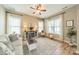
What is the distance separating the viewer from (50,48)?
2145 millimetres

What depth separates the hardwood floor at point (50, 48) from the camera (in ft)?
6.91

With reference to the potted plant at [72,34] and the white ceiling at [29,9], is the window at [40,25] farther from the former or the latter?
the potted plant at [72,34]

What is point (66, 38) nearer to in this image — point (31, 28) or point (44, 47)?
point (44, 47)

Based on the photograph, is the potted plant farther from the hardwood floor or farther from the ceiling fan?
the ceiling fan

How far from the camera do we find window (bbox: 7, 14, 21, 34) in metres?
2.12

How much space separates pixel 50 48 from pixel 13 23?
2.70 ft

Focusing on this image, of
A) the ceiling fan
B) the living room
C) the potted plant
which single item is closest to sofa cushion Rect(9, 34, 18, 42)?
the living room

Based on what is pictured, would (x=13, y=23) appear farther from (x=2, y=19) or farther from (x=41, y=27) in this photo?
(x=41, y=27)

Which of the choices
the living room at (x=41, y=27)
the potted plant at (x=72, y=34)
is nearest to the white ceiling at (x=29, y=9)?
the living room at (x=41, y=27)

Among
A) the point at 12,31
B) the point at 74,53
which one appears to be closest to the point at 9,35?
the point at 12,31

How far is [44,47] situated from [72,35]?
1.81ft

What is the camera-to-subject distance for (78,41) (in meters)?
2.08
